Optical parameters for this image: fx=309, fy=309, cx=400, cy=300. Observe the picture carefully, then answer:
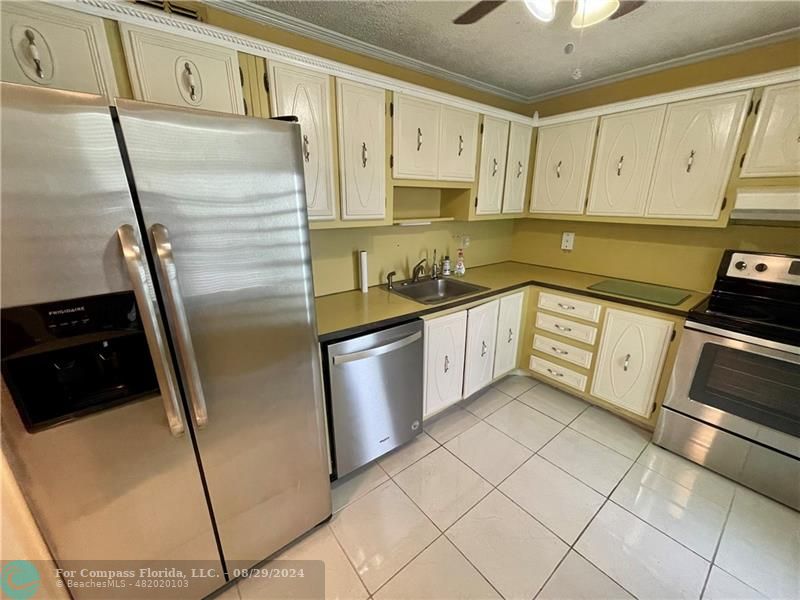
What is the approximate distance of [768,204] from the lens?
1709 mm

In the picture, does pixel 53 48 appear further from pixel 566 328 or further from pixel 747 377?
pixel 747 377

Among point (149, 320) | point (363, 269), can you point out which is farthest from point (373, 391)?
point (149, 320)

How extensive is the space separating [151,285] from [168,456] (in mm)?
575

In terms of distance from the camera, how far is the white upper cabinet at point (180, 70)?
45.8 inches

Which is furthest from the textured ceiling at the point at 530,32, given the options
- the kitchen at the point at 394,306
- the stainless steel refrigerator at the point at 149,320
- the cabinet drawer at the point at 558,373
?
the cabinet drawer at the point at 558,373

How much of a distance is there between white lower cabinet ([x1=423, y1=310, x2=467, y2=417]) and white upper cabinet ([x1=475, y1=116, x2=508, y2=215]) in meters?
1.01

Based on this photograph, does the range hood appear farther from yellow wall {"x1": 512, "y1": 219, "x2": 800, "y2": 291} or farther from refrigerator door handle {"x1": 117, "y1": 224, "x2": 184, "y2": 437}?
refrigerator door handle {"x1": 117, "y1": 224, "x2": 184, "y2": 437}

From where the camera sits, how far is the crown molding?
1.08m

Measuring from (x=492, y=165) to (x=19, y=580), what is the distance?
3.01 metres

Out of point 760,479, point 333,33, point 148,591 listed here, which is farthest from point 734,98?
point 148,591

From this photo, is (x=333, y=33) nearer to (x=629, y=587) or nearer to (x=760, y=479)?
(x=629, y=587)

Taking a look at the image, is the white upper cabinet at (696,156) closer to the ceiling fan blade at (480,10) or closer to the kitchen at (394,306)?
the kitchen at (394,306)

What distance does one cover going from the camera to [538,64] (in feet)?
6.91

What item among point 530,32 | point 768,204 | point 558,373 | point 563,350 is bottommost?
point 558,373
